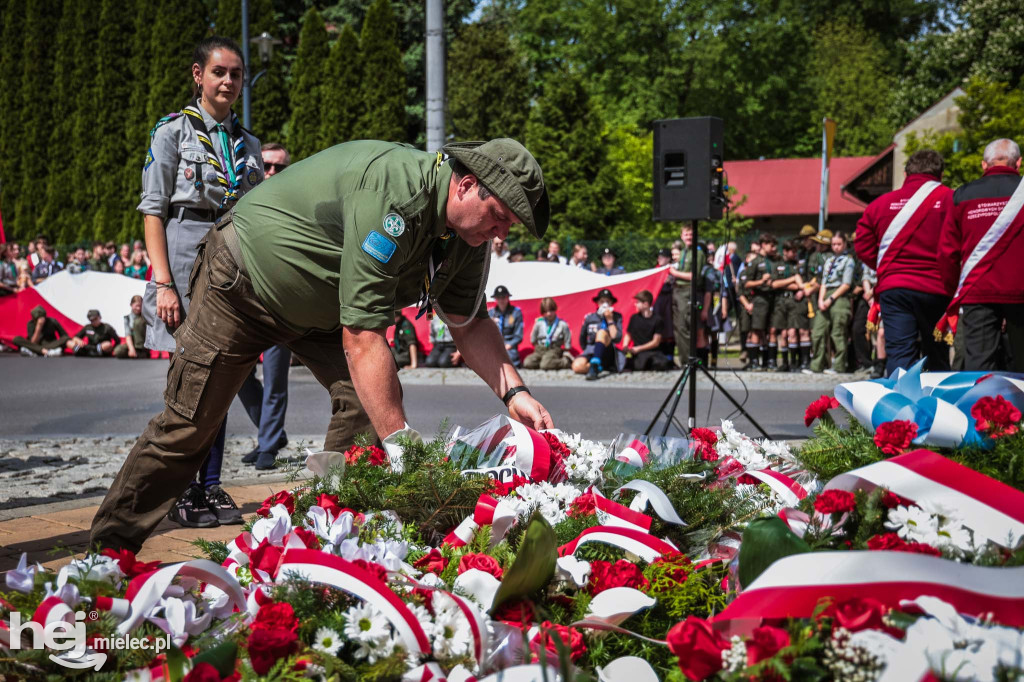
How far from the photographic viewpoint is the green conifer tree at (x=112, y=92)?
122 ft

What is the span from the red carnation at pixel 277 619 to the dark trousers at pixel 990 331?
226 inches

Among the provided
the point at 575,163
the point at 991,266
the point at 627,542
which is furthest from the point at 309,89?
the point at 627,542

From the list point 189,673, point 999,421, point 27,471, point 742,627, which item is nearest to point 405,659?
point 189,673

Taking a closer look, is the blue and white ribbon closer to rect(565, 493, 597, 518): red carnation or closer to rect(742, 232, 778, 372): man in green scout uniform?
rect(565, 493, 597, 518): red carnation

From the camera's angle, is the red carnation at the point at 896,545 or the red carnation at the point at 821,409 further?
the red carnation at the point at 821,409

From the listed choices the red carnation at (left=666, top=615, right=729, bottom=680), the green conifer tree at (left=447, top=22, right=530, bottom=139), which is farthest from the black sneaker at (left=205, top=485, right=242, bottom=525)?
the green conifer tree at (left=447, top=22, right=530, bottom=139)

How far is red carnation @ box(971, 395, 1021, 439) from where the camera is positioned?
2.37m

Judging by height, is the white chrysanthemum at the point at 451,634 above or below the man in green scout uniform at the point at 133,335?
above

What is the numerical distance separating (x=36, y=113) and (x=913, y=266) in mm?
40195

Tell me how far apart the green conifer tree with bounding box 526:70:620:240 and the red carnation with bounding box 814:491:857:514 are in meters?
28.2

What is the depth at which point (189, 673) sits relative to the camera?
5.99ft

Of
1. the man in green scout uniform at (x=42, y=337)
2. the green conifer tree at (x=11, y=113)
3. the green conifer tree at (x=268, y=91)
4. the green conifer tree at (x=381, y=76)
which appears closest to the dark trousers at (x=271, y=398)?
the man in green scout uniform at (x=42, y=337)

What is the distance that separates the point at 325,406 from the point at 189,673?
8888 mm

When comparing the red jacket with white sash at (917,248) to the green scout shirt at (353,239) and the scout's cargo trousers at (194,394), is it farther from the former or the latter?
the scout's cargo trousers at (194,394)
